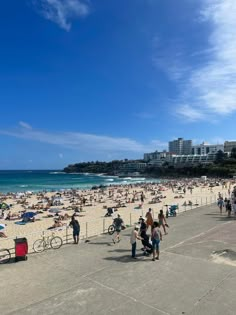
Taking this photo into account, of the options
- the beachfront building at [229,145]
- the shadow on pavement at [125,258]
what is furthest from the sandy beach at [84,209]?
the beachfront building at [229,145]

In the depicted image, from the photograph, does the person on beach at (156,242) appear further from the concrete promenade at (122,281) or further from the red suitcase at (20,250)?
the red suitcase at (20,250)

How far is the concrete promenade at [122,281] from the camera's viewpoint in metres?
5.86

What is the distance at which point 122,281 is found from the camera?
7.17m

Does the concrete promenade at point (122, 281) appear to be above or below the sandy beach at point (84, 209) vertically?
above

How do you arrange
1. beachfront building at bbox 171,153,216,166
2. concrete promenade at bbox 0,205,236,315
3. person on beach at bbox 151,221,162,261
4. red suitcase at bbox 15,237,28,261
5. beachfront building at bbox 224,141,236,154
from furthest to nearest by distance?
beachfront building at bbox 224,141,236,154 < beachfront building at bbox 171,153,216,166 < red suitcase at bbox 15,237,28,261 < person on beach at bbox 151,221,162,261 < concrete promenade at bbox 0,205,236,315

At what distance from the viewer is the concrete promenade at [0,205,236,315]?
5.86m

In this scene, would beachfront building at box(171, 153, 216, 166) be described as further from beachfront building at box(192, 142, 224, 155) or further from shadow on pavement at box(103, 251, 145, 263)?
shadow on pavement at box(103, 251, 145, 263)

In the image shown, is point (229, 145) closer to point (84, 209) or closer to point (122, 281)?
point (84, 209)

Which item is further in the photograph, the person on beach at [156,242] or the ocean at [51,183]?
the ocean at [51,183]

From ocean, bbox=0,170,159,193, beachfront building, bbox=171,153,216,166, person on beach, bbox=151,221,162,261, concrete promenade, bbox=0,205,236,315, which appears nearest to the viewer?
concrete promenade, bbox=0,205,236,315

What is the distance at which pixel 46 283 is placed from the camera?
7.22 m

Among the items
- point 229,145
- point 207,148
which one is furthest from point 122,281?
point 207,148

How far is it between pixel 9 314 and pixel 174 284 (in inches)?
150

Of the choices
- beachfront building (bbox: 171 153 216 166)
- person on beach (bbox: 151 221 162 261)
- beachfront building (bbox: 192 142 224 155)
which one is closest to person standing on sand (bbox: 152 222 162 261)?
person on beach (bbox: 151 221 162 261)
